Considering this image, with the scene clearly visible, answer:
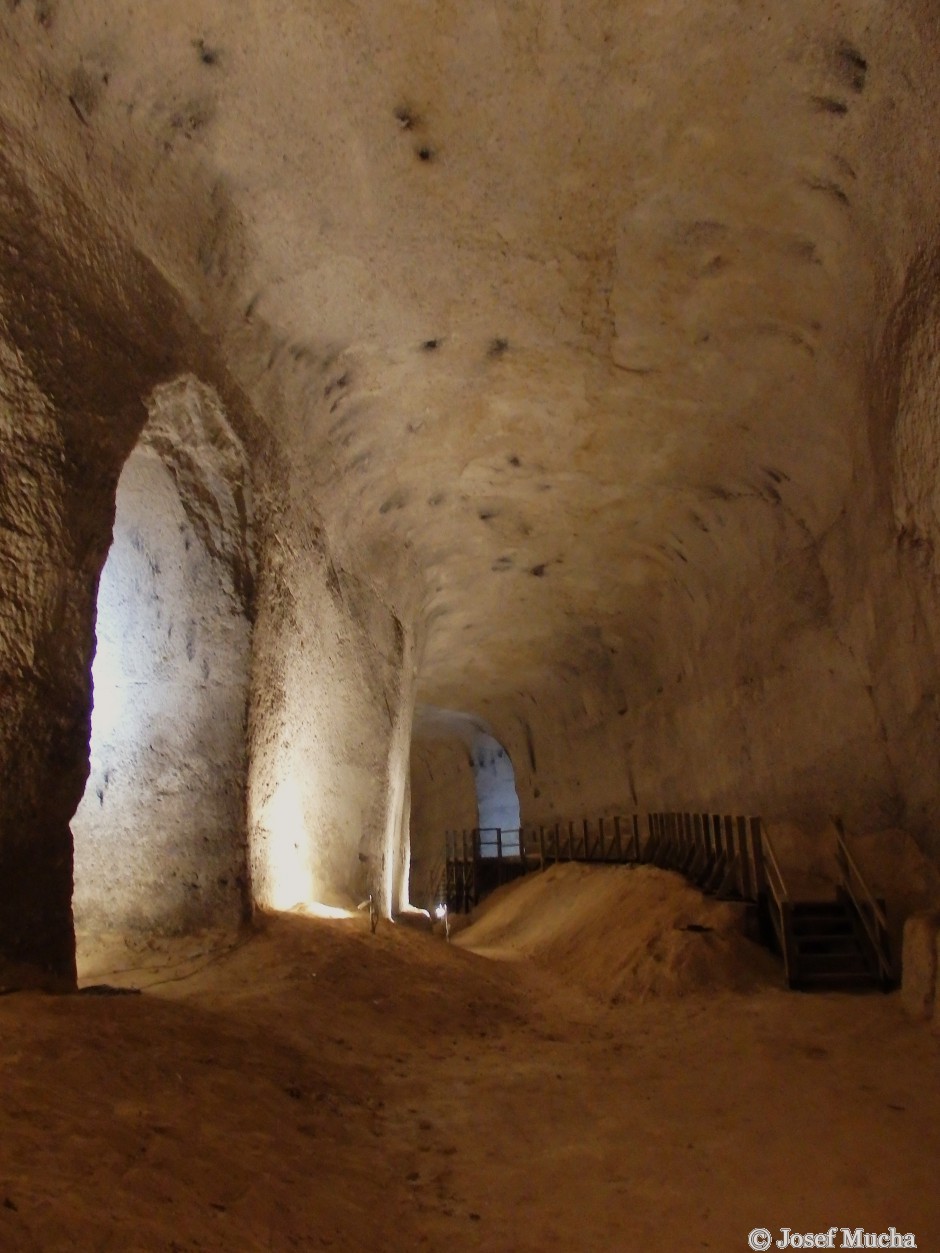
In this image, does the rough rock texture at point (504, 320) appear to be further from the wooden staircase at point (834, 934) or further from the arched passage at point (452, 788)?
the arched passage at point (452, 788)

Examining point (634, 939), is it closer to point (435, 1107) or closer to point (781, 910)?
point (781, 910)

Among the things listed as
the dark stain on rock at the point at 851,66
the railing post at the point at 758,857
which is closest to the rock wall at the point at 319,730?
the railing post at the point at 758,857

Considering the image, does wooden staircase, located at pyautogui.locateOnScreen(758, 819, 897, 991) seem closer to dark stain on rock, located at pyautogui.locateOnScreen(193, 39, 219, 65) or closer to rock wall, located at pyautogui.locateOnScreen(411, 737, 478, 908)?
dark stain on rock, located at pyautogui.locateOnScreen(193, 39, 219, 65)

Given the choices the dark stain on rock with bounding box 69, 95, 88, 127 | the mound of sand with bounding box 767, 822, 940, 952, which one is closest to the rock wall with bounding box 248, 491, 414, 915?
the dark stain on rock with bounding box 69, 95, 88, 127

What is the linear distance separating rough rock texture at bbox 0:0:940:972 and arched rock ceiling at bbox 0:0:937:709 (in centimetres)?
2

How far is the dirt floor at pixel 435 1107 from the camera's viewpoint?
8.34ft

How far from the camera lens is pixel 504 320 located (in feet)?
24.0

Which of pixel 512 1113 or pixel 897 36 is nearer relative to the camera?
pixel 512 1113

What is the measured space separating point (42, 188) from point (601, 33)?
3.11 meters

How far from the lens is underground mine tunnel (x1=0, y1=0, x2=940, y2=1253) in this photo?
131 inches

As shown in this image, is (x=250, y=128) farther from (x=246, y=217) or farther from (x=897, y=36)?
(x=897, y=36)

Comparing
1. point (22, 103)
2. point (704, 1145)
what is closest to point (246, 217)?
point (22, 103)

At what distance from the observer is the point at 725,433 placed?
860 centimetres

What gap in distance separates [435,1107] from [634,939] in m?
3.73
